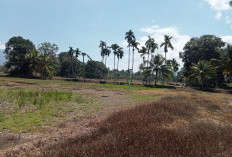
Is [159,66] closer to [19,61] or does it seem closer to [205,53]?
[205,53]

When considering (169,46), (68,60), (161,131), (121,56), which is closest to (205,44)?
(169,46)

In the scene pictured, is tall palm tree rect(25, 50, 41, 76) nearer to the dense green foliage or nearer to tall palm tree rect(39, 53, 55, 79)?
tall palm tree rect(39, 53, 55, 79)

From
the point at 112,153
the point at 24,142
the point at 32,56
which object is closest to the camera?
the point at 112,153

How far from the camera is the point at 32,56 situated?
5325cm

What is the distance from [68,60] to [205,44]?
59.4m

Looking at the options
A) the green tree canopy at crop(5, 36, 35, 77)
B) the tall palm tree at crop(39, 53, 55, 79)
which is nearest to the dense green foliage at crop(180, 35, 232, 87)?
the tall palm tree at crop(39, 53, 55, 79)

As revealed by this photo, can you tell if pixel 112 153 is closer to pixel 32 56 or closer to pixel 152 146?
pixel 152 146

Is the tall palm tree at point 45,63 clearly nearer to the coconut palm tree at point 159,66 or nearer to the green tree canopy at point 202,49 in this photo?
the coconut palm tree at point 159,66

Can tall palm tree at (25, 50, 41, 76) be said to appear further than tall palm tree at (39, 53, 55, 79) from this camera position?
No

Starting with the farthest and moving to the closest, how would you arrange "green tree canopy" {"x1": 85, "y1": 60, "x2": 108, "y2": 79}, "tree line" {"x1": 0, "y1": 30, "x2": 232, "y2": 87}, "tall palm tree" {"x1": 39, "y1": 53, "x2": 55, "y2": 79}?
"green tree canopy" {"x1": 85, "y1": 60, "x2": 108, "y2": 79}
"tall palm tree" {"x1": 39, "y1": 53, "x2": 55, "y2": 79}
"tree line" {"x1": 0, "y1": 30, "x2": 232, "y2": 87}

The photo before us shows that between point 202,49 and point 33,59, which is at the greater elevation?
point 202,49

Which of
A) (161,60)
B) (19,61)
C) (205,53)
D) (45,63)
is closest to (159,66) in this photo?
(161,60)

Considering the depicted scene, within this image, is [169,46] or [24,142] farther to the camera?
[169,46]

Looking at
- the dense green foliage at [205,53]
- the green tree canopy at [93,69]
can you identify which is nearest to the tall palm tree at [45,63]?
the green tree canopy at [93,69]
